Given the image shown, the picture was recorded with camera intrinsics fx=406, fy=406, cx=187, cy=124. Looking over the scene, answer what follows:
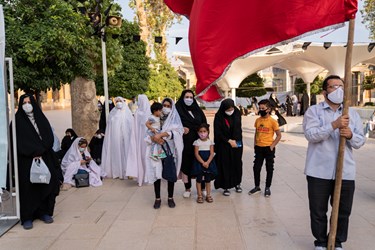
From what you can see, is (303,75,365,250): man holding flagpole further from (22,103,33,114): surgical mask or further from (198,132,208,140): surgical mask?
(22,103,33,114): surgical mask

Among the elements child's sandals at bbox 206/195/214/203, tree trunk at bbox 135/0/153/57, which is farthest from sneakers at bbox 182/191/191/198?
tree trunk at bbox 135/0/153/57

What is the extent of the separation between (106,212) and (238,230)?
1927mm

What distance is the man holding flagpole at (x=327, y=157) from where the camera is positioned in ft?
11.6

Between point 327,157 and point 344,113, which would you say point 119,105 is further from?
point 344,113

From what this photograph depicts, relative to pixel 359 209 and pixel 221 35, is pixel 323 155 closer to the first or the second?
pixel 221 35

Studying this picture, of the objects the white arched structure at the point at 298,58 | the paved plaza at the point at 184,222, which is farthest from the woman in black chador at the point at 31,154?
the white arched structure at the point at 298,58

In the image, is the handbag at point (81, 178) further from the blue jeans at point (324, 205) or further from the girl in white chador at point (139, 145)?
the blue jeans at point (324, 205)

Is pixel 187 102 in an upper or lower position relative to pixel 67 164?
upper

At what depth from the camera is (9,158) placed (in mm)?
4855

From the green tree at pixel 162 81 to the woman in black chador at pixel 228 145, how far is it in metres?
20.5

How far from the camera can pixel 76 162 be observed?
7.35 m

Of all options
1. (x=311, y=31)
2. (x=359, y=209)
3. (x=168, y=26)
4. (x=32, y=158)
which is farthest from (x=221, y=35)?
(x=168, y=26)

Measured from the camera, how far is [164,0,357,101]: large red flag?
3.52 metres

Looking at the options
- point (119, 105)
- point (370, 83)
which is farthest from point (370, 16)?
point (119, 105)
